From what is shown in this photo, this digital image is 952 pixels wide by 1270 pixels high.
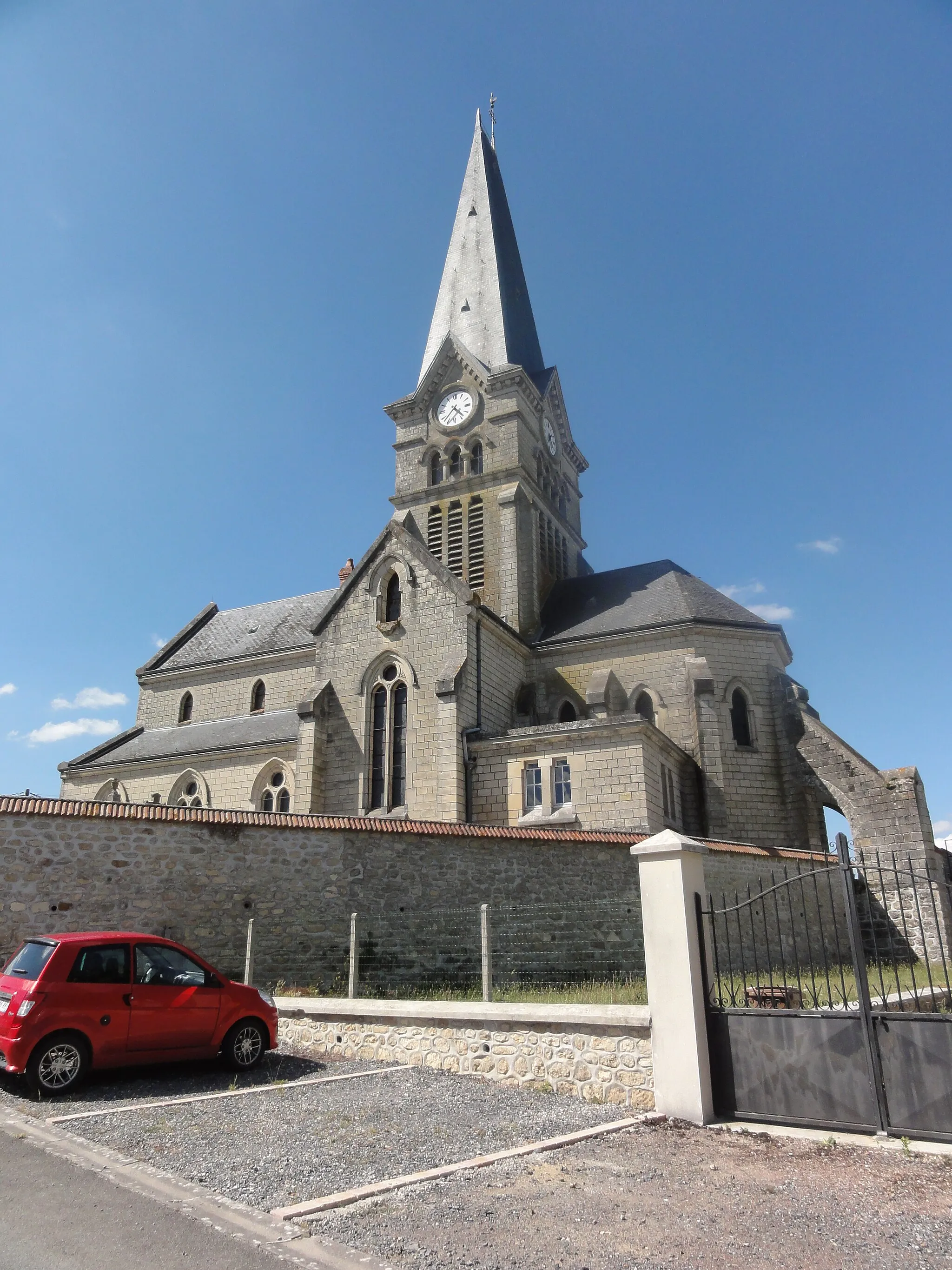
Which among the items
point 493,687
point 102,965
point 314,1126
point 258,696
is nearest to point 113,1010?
point 102,965

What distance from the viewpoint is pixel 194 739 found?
97.1ft

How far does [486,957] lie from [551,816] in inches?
411

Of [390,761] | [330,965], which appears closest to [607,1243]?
[330,965]

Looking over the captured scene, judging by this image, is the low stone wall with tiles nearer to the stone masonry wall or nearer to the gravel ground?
the gravel ground

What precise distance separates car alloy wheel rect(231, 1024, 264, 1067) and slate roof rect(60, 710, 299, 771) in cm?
1677

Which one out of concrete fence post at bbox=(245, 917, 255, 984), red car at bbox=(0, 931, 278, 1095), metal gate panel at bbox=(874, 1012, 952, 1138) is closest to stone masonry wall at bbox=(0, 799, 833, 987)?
concrete fence post at bbox=(245, 917, 255, 984)

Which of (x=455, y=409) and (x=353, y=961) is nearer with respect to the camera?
(x=353, y=961)

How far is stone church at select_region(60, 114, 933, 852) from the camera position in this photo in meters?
21.5

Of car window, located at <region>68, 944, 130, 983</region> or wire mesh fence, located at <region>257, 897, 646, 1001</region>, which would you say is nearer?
car window, located at <region>68, 944, 130, 983</region>

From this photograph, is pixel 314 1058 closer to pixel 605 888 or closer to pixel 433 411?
pixel 605 888

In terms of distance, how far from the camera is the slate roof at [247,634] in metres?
31.4

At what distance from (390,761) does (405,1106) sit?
15.3m

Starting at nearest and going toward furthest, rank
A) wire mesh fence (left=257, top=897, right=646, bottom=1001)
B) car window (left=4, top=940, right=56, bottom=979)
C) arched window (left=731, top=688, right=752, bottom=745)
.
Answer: car window (left=4, top=940, right=56, bottom=979) < wire mesh fence (left=257, top=897, right=646, bottom=1001) < arched window (left=731, top=688, right=752, bottom=745)

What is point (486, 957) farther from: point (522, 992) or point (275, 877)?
point (275, 877)
